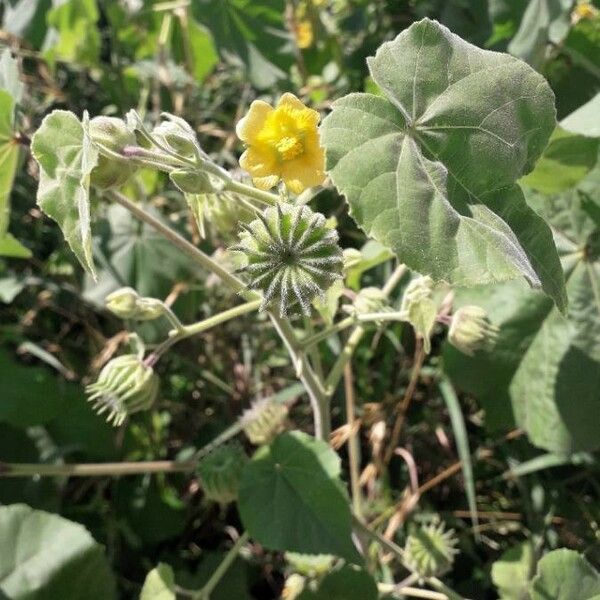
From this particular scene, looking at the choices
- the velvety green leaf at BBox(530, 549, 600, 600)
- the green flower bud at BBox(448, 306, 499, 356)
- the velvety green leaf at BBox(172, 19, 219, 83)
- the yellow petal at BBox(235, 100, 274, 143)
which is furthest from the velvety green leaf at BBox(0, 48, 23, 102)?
the velvety green leaf at BBox(530, 549, 600, 600)

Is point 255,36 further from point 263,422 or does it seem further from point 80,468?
point 80,468

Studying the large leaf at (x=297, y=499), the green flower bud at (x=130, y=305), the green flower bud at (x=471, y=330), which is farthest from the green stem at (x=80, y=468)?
the green flower bud at (x=471, y=330)

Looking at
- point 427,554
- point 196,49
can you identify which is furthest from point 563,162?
point 196,49

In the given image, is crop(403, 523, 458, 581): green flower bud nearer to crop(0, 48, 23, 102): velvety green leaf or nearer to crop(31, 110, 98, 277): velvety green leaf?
crop(31, 110, 98, 277): velvety green leaf

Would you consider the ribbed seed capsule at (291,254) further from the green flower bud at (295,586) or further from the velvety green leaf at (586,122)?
the green flower bud at (295,586)

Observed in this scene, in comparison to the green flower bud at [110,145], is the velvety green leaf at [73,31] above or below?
below
